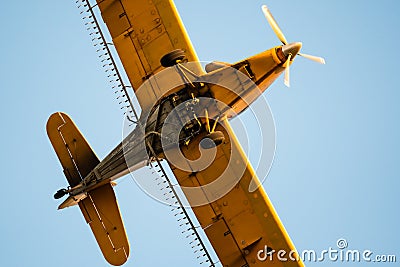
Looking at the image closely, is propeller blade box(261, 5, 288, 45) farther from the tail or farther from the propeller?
the tail

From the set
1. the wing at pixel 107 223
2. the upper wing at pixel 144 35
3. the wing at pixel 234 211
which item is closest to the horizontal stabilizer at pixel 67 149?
the wing at pixel 107 223

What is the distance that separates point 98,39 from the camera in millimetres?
24703

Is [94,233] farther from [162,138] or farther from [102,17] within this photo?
[102,17]

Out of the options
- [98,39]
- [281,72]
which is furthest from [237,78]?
[98,39]

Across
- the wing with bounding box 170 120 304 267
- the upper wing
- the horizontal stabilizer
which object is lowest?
the wing with bounding box 170 120 304 267

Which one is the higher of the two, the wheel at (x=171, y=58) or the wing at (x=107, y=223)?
the wheel at (x=171, y=58)

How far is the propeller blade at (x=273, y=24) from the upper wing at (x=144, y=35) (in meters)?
2.44

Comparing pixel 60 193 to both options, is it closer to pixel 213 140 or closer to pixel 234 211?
pixel 234 211

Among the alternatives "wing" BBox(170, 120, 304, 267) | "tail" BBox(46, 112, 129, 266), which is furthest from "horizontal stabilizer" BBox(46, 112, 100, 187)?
"wing" BBox(170, 120, 304, 267)

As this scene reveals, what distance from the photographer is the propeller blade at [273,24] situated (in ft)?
75.4

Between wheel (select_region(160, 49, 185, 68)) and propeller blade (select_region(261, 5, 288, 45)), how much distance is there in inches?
98.9

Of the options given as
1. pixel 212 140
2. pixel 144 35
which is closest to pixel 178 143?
pixel 212 140

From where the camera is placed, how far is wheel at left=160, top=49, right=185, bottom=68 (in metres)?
22.9

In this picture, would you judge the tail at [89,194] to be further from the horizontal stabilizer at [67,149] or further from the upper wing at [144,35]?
the upper wing at [144,35]
